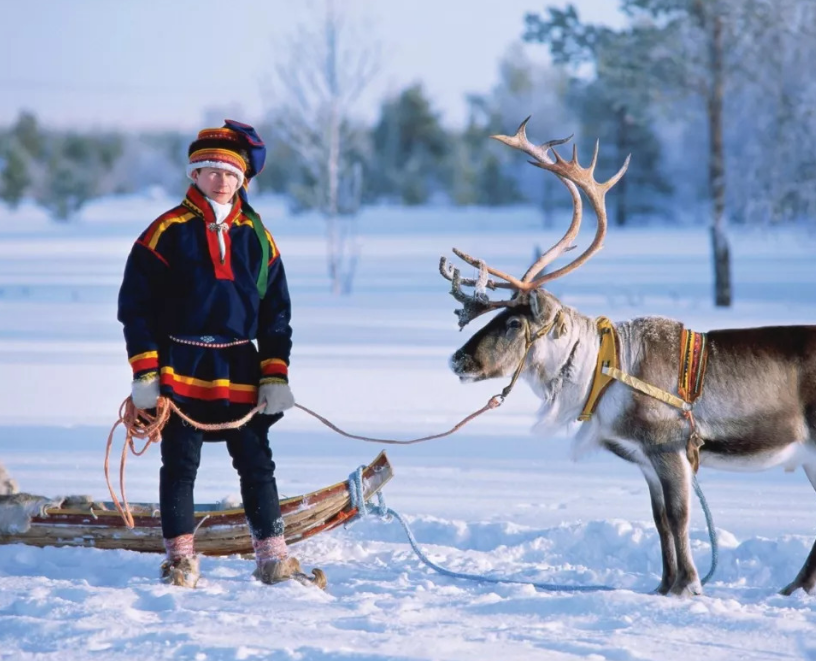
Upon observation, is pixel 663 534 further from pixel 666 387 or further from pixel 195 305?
pixel 195 305

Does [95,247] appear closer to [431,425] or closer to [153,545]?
[431,425]

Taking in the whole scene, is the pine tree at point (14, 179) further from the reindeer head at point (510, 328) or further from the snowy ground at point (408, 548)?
the reindeer head at point (510, 328)

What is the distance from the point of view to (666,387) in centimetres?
489

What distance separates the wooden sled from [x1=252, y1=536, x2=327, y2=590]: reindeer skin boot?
0.37m

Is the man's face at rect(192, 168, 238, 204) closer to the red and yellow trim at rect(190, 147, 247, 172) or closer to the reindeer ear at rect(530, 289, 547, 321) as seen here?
the red and yellow trim at rect(190, 147, 247, 172)

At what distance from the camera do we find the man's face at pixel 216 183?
4.82 meters

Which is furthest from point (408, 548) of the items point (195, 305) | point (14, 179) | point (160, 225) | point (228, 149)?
point (14, 179)

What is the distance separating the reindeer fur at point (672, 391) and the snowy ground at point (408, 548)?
496mm

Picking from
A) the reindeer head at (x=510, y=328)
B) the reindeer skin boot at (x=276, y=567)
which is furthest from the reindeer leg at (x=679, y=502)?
the reindeer skin boot at (x=276, y=567)

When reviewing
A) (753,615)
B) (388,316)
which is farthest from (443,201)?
(753,615)

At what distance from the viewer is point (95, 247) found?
3975 cm

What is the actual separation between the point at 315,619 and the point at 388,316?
14.6 m

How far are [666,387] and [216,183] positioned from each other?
214cm

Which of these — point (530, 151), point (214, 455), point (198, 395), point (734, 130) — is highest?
point (734, 130)
